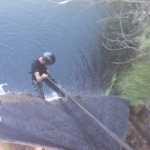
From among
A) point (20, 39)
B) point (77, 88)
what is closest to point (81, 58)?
point (77, 88)

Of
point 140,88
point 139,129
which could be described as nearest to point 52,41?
point 140,88

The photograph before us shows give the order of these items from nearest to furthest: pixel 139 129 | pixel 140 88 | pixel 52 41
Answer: pixel 139 129
pixel 140 88
pixel 52 41

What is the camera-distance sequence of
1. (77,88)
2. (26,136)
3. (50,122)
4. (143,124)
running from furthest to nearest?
(77,88) < (143,124) < (50,122) < (26,136)

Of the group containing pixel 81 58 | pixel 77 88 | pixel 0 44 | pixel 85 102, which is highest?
pixel 85 102

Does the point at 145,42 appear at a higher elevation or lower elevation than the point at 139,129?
lower

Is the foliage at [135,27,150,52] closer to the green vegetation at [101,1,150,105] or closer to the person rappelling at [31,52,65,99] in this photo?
the green vegetation at [101,1,150,105]

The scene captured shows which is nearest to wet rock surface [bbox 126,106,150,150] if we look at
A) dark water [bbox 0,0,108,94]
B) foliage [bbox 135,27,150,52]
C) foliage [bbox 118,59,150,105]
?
foliage [bbox 118,59,150,105]

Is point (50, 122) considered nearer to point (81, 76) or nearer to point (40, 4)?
point (81, 76)

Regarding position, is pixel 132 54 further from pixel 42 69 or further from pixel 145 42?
pixel 42 69
